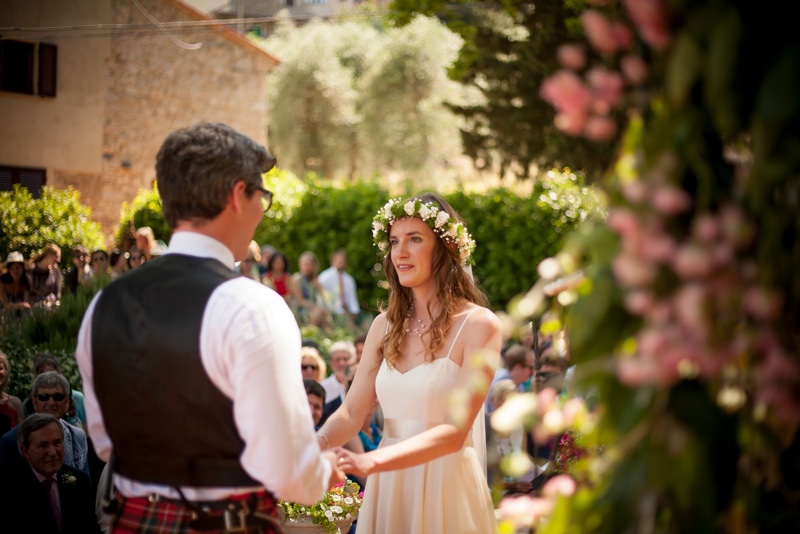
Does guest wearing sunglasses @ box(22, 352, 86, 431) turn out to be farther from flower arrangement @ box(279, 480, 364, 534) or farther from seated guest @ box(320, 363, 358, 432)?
flower arrangement @ box(279, 480, 364, 534)

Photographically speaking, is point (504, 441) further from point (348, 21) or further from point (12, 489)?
point (348, 21)

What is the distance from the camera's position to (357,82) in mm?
36312

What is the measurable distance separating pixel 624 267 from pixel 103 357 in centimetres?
157

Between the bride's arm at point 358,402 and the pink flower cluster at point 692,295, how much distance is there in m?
2.46

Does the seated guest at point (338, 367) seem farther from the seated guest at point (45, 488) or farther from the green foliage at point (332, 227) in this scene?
the green foliage at point (332, 227)

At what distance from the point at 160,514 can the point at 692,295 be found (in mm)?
1637

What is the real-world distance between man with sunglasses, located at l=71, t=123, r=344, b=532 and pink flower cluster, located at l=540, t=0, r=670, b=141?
1170 millimetres

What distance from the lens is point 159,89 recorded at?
2275cm

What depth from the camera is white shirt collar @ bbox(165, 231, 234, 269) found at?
2.46 m

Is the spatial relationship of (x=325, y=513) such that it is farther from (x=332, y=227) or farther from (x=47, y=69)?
(x=47, y=69)

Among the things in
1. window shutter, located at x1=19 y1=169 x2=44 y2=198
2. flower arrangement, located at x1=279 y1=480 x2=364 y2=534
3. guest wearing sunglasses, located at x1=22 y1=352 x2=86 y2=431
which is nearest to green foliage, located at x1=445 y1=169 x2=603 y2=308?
window shutter, located at x1=19 y1=169 x2=44 y2=198

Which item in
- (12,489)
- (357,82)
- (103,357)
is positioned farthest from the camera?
(357,82)

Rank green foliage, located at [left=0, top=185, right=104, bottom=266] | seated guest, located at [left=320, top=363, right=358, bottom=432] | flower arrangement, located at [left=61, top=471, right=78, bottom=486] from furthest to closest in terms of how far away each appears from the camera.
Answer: green foliage, located at [left=0, top=185, right=104, bottom=266], seated guest, located at [left=320, top=363, right=358, bottom=432], flower arrangement, located at [left=61, top=471, right=78, bottom=486]

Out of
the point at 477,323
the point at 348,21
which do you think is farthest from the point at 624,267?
the point at 348,21
